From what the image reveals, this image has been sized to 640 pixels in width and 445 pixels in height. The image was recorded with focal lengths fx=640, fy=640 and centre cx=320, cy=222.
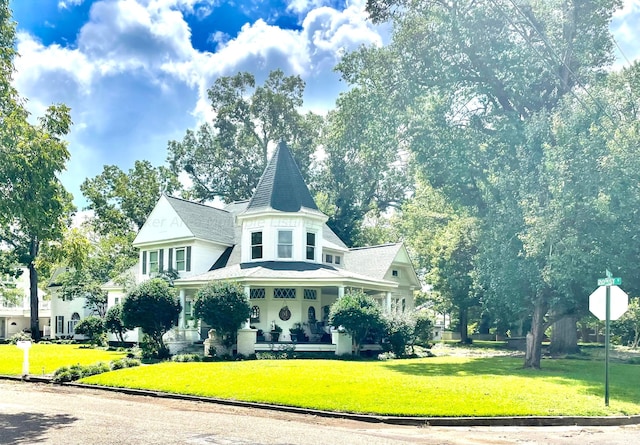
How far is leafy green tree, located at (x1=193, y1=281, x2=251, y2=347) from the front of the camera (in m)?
28.4

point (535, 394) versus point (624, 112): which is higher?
point (624, 112)

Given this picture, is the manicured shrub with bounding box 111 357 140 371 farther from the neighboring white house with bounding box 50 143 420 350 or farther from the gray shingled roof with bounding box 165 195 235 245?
the gray shingled roof with bounding box 165 195 235 245

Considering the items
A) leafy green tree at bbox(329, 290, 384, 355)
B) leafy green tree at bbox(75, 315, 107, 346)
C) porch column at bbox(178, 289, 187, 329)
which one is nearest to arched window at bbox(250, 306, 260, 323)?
porch column at bbox(178, 289, 187, 329)

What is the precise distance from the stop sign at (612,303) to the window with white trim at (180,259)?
2515 centimetres

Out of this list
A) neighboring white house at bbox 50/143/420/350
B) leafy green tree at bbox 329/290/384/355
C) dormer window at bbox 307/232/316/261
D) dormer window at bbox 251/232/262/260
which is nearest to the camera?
leafy green tree at bbox 329/290/384/355

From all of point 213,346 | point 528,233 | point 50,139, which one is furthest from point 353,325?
point 50,139

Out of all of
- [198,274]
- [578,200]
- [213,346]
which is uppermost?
[578,200]

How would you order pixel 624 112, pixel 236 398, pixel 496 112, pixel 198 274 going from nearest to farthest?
pixel 236 398
pixel 624 112
pixel 496 112
pixel 198 274

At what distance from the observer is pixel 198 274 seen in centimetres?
3612

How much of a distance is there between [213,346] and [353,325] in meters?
6.46

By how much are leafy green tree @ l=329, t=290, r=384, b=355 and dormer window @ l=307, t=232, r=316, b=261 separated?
5.49m

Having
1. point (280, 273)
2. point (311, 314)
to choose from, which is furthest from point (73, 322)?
point (280, 273)

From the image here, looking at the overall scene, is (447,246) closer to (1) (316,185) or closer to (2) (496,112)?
(2) (496,112)

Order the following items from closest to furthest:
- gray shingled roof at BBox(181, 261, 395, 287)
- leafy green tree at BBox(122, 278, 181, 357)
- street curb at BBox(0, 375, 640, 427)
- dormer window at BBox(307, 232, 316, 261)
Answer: street curb at BBox(0, 375, 640, 427), leafy green tree at BBox(122, 278, 181, 357), gray shingled roof at BBox(181, 261, 395, 287), dormer window at BBox(307, 232, 316, 261)
